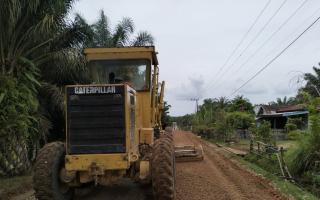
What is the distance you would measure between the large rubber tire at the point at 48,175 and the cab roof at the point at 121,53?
251cm

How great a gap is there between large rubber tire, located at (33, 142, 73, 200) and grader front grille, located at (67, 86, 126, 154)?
0.50 m

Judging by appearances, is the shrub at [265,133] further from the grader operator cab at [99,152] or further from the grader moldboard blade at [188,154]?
the grader operator cab at [99,152]

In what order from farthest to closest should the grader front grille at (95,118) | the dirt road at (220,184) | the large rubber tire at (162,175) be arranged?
the dirt road at (220,184), the grader front grille at (95,118), the large rubber tire at (162,175)

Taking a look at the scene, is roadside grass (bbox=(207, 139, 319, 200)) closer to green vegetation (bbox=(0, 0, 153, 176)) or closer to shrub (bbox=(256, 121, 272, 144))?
shrub (bbox=(256, 121, 272, 144))

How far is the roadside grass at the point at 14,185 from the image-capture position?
1240 cm

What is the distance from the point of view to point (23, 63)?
16953mm

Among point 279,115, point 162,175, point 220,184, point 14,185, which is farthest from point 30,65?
point 279,115

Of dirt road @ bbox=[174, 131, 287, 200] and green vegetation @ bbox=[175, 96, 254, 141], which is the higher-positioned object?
green vegetation @ bbox=[175, 96, 254, 141]

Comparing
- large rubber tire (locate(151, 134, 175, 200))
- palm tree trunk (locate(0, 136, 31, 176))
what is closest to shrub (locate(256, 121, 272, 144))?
palm tree trunk (locate(0, 136, 31, 176))

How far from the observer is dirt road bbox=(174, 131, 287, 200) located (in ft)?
35.9

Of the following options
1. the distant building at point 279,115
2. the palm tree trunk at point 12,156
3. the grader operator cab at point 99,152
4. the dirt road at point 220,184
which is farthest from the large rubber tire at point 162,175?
the distant building at point 279,115

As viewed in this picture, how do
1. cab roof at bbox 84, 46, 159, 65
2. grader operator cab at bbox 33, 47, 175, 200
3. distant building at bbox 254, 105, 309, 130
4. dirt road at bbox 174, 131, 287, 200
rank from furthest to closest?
distant building at bbox 254, 105, 309, 130
dirt road at bbox 174, 131, 287, 200
cab roof at bbox 84, 46, 159, 65
grader operator cab at bbox 33, 47, 175, 200

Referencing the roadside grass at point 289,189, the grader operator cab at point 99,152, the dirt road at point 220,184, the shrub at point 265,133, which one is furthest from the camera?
the shrub at point 265,133

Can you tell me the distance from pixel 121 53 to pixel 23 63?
7485mm
